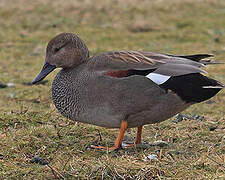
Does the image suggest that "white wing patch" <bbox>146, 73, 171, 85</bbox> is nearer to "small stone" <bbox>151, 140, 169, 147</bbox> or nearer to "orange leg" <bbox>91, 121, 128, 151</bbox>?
"orange leg" <bbox>91, 121, 128, 151</bbox>

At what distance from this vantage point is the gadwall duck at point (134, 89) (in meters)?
4.08

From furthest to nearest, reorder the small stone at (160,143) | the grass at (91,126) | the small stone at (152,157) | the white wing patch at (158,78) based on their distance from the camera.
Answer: the small stone at (160,143) < the white wing patch at (158,78) < the small stone at (152,157) < the grass at (91,126)

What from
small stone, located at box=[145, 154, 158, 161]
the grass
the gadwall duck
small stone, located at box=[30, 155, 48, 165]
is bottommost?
the grass

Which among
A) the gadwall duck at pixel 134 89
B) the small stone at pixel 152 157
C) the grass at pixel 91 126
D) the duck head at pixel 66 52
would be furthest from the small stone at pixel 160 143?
the duck head at pixel 66 52

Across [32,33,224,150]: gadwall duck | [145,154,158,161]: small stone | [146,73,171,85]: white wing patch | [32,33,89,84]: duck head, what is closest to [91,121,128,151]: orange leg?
[32,33,224,150]: gadwall duck

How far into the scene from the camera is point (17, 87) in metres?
6.99

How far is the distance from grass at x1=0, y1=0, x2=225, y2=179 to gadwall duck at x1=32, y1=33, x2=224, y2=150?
296mm

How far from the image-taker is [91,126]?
4.96 meters

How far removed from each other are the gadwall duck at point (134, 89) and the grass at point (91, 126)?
0.97ft

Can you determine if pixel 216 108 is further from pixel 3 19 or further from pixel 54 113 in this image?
pixel 3 19

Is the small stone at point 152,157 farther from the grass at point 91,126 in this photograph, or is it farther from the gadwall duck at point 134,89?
the gadwall duck at point 134,89

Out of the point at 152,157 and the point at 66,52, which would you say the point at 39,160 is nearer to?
the point at 152,157

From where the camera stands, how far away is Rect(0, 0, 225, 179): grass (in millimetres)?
3736

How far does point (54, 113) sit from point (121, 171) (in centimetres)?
191
